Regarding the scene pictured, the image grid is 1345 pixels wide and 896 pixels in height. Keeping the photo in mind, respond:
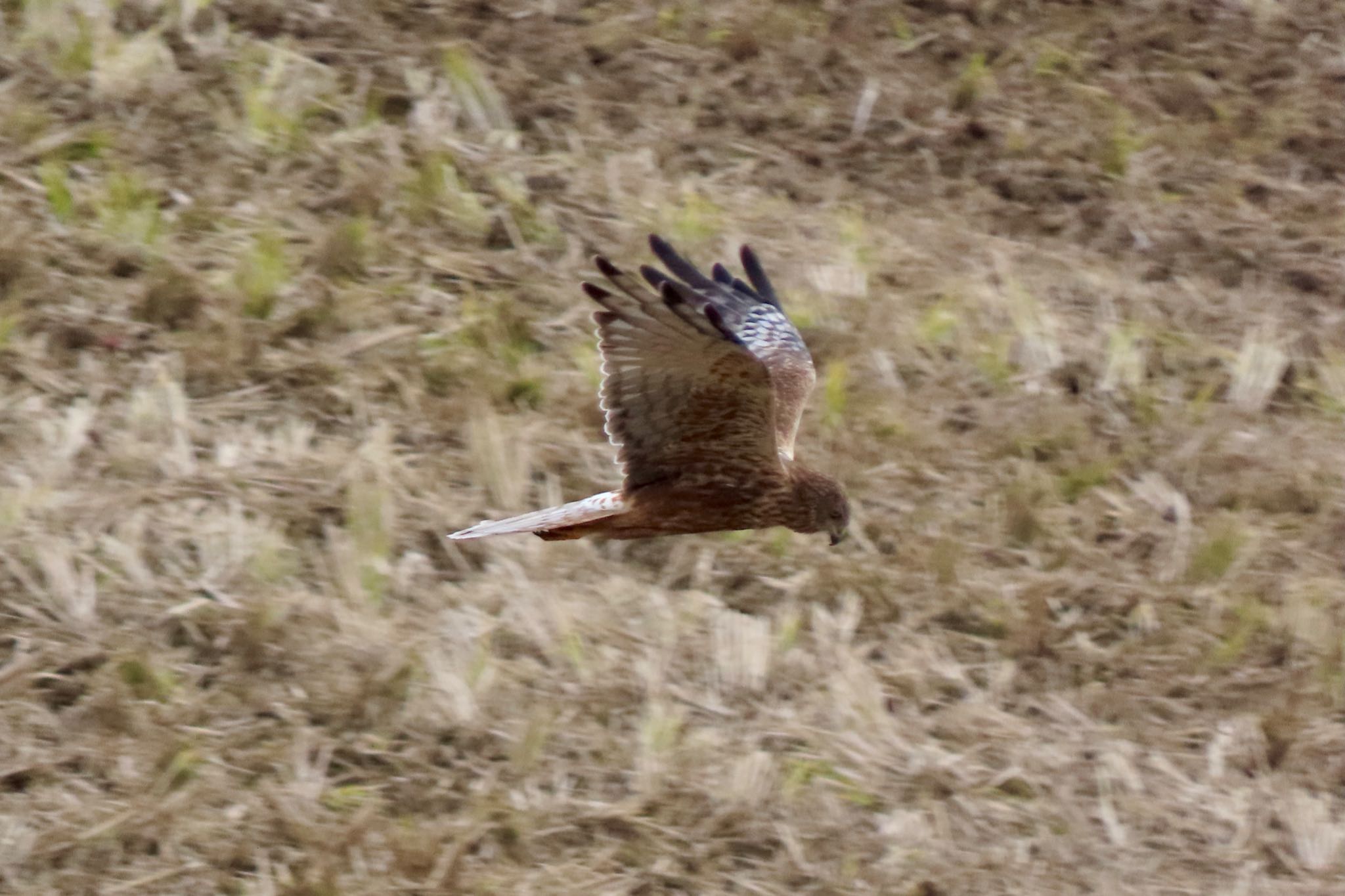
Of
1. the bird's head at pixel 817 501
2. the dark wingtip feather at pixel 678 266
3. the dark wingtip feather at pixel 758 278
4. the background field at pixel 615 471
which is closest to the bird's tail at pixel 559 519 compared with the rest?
the bird's head at pixel 817 501

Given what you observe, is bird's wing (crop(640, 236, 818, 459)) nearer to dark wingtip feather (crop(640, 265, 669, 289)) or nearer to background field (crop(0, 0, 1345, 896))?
dark wingtip feather (crop(640, 265, 669, 289))

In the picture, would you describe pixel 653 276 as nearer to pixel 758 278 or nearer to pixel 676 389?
pixel 676 389

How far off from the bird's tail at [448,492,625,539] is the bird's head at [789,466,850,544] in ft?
1.37

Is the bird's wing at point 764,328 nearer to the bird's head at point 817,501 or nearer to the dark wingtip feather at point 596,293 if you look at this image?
the bird's head at point 817,501

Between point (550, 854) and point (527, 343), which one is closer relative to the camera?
point (550, 854)

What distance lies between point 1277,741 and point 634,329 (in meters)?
3.13

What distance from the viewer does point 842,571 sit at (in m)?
6.16

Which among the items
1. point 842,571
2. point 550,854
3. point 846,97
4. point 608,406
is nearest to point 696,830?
point 550,854

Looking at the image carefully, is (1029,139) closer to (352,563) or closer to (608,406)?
(352,563)

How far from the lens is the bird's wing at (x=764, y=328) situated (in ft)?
15.5

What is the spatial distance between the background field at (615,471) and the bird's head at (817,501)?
4.02 ft

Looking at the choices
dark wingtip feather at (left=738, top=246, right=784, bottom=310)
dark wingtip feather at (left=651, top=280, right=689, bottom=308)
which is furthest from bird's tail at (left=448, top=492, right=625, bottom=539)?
dark wingtip feather at (left=738, top=246, right=784, bottom=310)

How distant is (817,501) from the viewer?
172 inches

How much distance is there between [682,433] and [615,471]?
2204 mm
